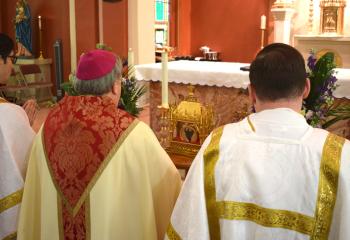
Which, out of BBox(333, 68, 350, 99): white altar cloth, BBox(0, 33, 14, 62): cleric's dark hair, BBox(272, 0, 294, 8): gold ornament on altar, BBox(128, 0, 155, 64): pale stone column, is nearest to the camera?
BBox(0, 33, 14, 62): cleric's dark hair

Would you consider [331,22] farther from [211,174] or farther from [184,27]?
[211,174]

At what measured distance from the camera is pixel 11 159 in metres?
2.36

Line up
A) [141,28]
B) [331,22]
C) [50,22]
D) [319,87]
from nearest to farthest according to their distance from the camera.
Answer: [319,87]
[331,22]
[141,28]
[50,22]

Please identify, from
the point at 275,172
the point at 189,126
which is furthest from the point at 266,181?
the point at 189,126

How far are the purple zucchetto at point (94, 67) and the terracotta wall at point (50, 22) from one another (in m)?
8.32

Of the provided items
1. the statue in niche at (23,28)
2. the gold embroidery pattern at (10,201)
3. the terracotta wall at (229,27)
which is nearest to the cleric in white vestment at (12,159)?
the gold embroidery pattern at (10,201)

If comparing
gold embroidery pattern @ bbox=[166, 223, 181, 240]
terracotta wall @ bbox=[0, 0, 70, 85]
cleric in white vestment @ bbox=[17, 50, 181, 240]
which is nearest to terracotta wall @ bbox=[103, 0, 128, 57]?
terracotta wall @ bbox=[0, 0, 70, 85]

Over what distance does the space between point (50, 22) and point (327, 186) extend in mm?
9670

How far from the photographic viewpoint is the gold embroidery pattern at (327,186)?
4.67 ft

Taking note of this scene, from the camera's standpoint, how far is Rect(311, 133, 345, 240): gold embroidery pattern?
4.67 ft

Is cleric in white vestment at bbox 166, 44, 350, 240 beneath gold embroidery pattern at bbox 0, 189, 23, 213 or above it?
above

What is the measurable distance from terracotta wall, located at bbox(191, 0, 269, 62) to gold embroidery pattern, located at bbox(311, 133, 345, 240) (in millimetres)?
9314

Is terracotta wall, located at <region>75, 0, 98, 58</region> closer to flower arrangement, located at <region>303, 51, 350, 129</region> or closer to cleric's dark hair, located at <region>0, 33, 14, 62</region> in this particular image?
cleric's dark hair, located at <region>0, 33, 14, 62</region>

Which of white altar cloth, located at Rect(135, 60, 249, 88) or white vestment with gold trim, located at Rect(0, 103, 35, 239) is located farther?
white altar cloth, located at Rect(135, 60, 249, 88)
